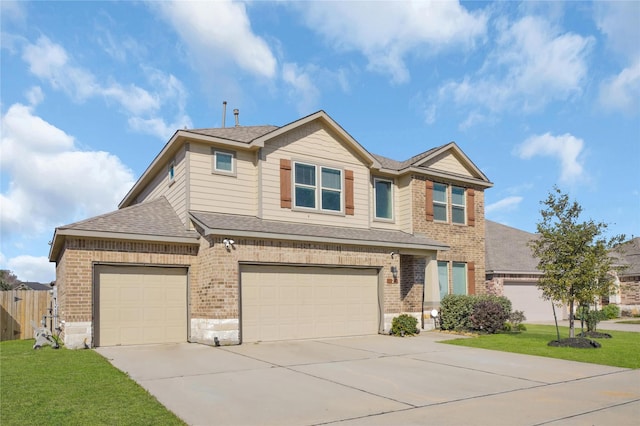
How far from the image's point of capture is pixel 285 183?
57.7 feet

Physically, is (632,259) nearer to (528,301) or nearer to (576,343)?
(528,301)

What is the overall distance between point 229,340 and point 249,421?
7.98m

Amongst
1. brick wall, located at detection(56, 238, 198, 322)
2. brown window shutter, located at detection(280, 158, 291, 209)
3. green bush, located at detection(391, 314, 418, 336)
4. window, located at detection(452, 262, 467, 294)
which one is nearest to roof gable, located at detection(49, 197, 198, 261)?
brick wall, located at detection(56, 238, 198, 322)

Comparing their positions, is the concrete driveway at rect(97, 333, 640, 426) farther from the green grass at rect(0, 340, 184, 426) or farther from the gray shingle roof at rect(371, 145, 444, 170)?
the gray shingle roof at rect(371, 145, 444, 170)

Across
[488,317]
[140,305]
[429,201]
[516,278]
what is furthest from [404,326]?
[516,278]

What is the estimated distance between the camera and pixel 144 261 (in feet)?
48.9

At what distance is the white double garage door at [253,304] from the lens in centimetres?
1459

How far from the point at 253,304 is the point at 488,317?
840 centimetres

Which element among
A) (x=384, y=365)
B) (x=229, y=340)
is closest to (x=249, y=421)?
(x=384, y=365)

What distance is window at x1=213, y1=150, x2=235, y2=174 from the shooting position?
654 inches

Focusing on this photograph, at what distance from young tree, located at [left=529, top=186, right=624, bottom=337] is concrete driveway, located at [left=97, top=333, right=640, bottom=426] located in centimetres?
320

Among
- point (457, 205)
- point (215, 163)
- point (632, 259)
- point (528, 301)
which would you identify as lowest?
point (528, 301)

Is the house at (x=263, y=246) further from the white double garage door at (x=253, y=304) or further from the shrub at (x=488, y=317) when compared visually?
the shrub at (x=488, y=317)

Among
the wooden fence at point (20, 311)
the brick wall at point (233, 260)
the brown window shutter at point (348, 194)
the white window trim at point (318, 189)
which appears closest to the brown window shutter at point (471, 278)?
the brick wall at point (233, 260)
